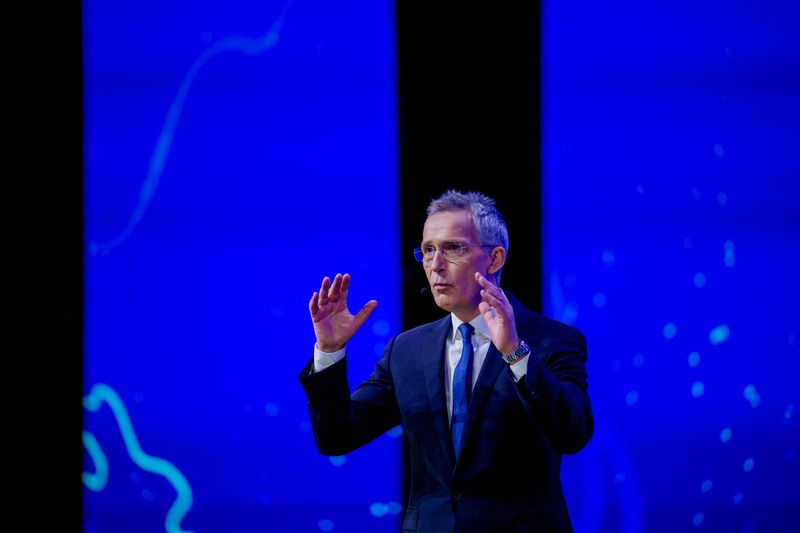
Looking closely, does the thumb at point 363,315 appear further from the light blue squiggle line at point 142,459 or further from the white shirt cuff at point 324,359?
the light blue squiggle line at point 142,459

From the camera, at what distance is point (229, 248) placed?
10.8 ft

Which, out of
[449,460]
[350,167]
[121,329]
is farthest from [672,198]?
[121,329]

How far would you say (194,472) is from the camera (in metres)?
3.22

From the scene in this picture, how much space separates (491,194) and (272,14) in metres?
1.11

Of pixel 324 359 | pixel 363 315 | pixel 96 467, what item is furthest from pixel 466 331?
pixel 96 467

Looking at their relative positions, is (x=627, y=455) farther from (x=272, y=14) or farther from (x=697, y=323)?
(x=272, y=14)

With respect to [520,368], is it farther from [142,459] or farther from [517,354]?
[142,459]

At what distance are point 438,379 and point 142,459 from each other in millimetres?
1573

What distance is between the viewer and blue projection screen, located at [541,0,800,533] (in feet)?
10.4

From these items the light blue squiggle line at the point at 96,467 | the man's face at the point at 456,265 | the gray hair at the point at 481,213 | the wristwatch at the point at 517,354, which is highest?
the gray hair at the point at 481,213

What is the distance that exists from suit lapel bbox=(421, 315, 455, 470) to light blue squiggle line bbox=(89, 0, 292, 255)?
1512 millimetres

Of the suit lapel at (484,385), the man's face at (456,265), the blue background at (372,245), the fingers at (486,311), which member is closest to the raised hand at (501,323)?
the fingers at (486,311)

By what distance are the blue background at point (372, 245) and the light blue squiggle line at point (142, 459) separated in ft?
0.08

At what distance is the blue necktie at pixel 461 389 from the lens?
2100mm
